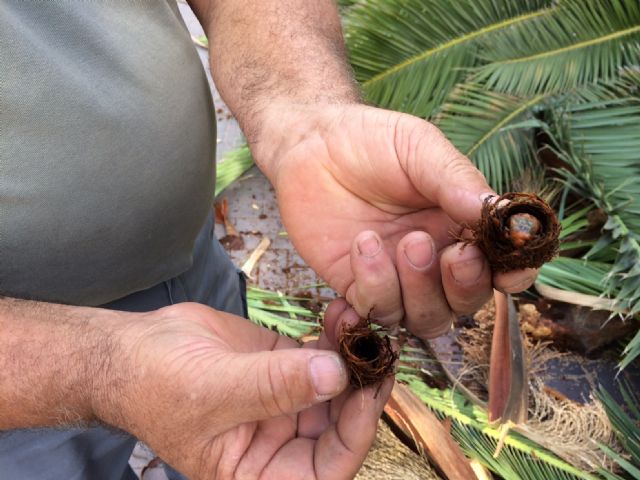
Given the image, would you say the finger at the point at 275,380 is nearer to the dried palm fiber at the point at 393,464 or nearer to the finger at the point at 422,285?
the finger at the point at 422,285

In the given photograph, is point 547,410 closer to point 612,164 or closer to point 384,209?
point 612,164

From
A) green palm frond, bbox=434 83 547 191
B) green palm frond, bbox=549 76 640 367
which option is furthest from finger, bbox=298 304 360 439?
green palm frond, bbox=434 83 547 191

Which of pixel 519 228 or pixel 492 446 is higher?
pixel 519 228

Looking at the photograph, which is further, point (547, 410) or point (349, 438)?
point (547, 410)

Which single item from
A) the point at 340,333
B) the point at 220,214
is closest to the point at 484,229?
the point at 340,333

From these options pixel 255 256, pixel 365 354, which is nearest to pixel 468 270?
pixel 365 354

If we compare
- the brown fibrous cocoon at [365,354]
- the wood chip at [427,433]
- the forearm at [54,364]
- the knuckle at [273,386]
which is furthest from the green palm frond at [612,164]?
the forearm at [54,364]
